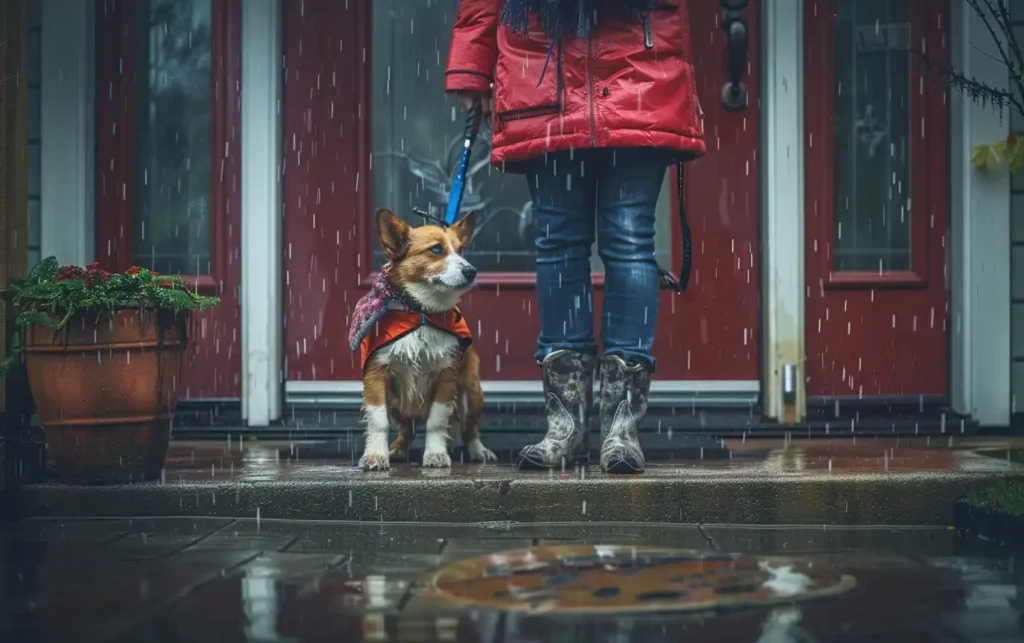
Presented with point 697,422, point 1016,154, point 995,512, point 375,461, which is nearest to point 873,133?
point 1016,154

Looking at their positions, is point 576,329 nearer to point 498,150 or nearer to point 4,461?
point 498,150

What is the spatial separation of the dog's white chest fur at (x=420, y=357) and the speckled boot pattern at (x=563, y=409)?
353 mm

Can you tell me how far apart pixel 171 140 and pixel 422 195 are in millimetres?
1147

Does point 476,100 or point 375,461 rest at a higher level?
point 476,100

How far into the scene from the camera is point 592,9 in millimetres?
3953

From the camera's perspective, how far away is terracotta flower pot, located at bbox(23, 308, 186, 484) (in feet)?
13.2

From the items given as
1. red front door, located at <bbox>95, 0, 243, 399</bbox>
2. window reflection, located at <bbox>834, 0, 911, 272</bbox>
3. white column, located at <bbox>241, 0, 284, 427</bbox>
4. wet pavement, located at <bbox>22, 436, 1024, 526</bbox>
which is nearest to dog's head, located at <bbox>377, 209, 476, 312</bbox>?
wet pavement, located at <bbox>22, 436, 1024, 526</bbox>

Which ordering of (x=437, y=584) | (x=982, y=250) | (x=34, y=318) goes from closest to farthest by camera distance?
1. (x=437, y=584)
2. (x=34, y=318)
3. (x=982, y=250)

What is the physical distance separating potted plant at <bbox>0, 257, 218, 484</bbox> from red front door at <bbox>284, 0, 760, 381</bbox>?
165cm

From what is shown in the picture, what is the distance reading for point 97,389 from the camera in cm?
402

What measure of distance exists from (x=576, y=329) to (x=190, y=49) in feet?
8.65

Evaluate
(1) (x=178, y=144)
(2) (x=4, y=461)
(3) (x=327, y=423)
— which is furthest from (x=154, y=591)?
(1) (x=178, y=144)

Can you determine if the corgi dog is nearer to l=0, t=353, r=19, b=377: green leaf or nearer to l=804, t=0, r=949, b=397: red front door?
l=0, t=353, r=19, b=377: green leaf

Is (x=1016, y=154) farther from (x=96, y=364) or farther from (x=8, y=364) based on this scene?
(x=8, y=364)
